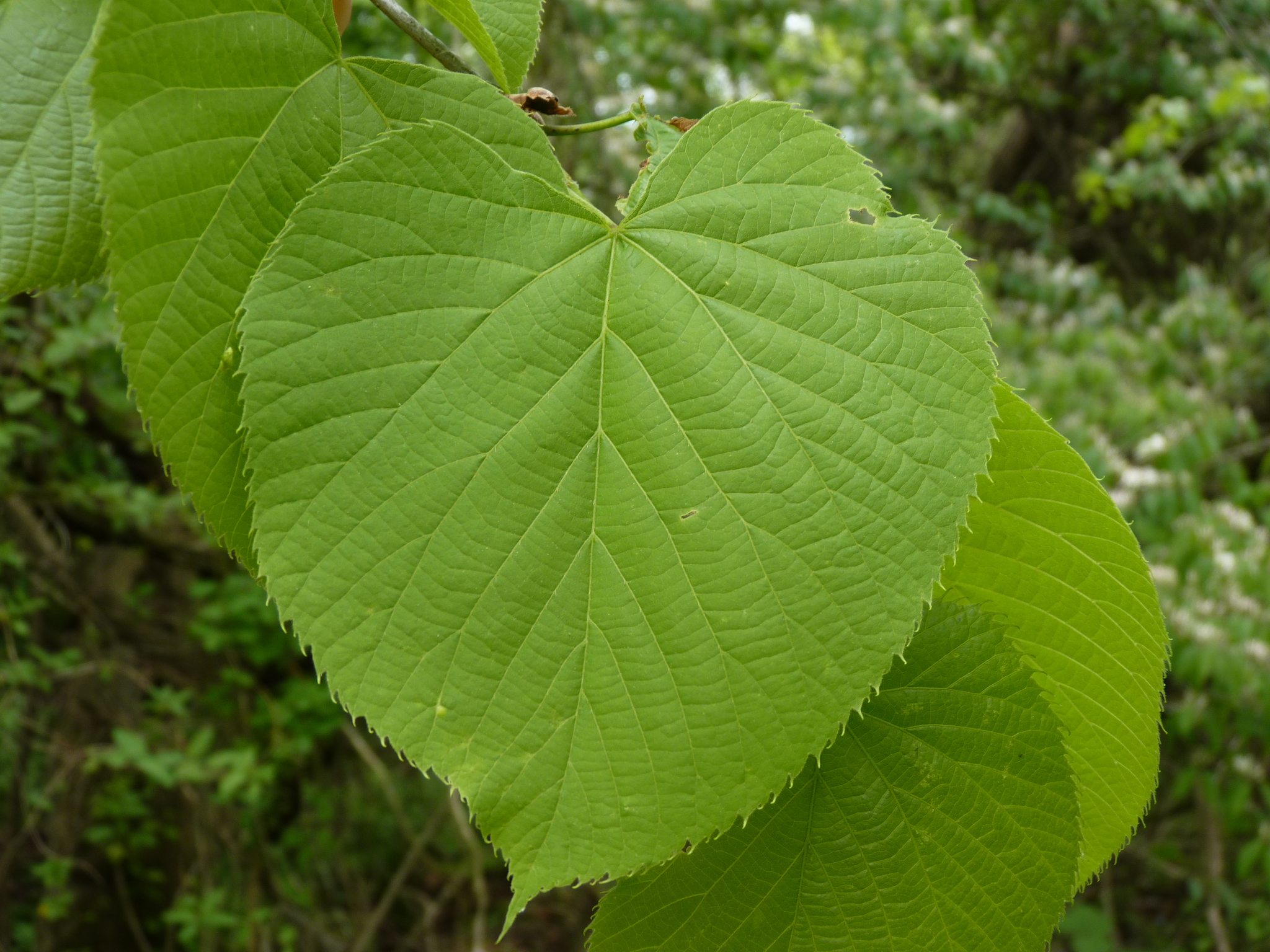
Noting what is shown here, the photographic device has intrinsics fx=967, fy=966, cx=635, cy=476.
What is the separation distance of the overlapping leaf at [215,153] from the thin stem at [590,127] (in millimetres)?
→ 94

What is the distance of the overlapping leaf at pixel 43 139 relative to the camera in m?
0.56

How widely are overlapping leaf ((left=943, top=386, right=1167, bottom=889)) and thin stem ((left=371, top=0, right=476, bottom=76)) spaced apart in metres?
0.41

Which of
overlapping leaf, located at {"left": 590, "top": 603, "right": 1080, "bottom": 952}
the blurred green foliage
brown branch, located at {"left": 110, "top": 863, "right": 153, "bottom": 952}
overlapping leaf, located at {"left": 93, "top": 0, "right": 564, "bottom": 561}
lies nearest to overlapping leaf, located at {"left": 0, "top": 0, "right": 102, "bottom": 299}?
overlapping leaf, located at {"left": 93, "top": 0, "right": 564, "bottom": 561}

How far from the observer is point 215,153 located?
51cm

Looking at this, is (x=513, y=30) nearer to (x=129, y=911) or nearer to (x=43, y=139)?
(x=43, y=139)

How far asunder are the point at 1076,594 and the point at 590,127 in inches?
17.1

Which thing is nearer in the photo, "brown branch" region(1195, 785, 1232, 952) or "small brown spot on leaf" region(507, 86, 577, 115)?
"small brown spot on leaf" region(507, 86, 577, 115)

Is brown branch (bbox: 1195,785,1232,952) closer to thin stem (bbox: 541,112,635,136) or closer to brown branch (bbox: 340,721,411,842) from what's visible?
brown branch (bbox: 340,721,411,842)

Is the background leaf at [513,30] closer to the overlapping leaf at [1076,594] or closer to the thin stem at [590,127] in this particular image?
the thin stem at [590,127]

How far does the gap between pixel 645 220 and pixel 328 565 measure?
0.26m

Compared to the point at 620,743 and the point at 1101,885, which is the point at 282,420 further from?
the point at 1101,885

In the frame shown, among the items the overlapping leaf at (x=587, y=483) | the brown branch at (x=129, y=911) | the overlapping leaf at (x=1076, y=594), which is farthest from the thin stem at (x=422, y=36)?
the brown branch at (x=129, y=911)

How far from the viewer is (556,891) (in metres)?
4.25

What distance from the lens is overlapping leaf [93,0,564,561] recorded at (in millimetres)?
478
